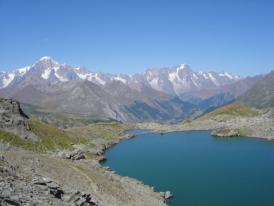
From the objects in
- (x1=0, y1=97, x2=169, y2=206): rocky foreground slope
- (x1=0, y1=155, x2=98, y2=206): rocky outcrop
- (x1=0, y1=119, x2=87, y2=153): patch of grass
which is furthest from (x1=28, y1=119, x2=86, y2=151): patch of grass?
(x1=0, y1=155, x2=98, y2=206): rocky outcrop

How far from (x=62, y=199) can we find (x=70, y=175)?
65.5 ft

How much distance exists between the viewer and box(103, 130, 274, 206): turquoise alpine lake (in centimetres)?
8819

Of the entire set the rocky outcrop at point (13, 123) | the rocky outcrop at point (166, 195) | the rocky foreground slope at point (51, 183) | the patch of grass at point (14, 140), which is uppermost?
the rocky outcrop at point (13, 123)

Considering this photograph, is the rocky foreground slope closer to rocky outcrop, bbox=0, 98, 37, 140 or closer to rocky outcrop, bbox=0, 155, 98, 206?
rocky outcrop, bbox=0, 155, 98, 206

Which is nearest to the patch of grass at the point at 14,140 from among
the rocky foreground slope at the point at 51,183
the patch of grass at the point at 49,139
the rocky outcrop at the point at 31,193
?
the rocky foreground slope at the point at 51,183

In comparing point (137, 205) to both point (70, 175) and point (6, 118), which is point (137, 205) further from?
point (6, 118)

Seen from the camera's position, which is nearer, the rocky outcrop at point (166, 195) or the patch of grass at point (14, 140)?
the rocky outcrop at point (166, 195)

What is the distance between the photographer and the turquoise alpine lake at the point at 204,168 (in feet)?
289

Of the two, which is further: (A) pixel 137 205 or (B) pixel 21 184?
(A) pixel 137 205

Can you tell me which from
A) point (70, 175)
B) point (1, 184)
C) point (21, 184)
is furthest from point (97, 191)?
point (1, 184)

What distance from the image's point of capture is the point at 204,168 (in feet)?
395

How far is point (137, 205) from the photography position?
68.4 m

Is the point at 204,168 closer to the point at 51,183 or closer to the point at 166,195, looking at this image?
the point at 166,195

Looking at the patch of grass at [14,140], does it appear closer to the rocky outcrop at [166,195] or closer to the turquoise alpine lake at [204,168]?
the turquoise alpine lake at [204,168]
